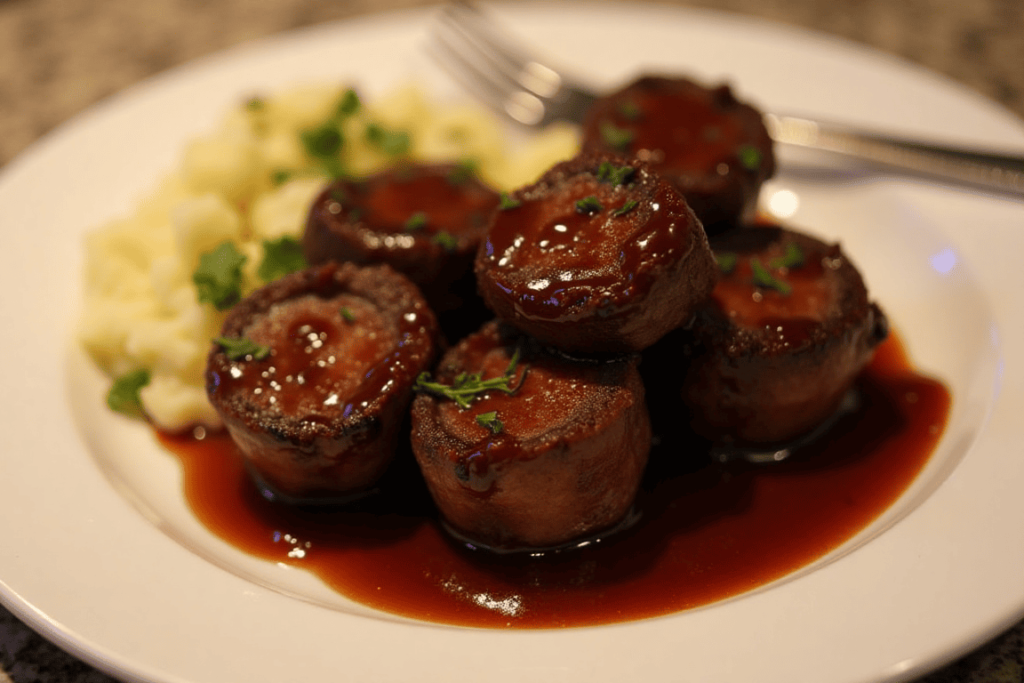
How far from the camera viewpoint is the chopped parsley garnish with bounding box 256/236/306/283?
3863 millimetres

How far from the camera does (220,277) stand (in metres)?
3.63

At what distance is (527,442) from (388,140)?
242 centimetres

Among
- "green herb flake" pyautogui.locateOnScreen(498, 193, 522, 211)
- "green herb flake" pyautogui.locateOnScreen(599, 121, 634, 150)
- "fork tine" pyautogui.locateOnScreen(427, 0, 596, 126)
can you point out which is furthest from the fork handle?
"green herb flake" pyautogui.locateOnScreen(498, 193, 522, 211)

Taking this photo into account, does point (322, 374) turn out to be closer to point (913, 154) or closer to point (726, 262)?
point (726, 262)

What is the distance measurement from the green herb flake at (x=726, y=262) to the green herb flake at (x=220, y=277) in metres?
2.11

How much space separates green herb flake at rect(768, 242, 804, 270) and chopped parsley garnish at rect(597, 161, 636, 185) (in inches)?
33.8

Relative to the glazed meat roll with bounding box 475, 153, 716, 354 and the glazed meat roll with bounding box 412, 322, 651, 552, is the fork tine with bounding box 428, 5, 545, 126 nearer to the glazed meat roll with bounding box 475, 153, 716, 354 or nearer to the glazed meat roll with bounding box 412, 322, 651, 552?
the glazed meat roll with bounding box 475, 153, 716, 354

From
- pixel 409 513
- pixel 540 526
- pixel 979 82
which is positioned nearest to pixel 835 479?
pixel 540 526

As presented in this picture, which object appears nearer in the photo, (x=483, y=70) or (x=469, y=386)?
(x=469, y=386)

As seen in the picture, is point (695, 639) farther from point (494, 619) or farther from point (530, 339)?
point (530, 339)

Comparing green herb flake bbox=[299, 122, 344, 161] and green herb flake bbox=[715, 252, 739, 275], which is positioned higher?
green herb flake bbox=[715, 252, 739, 275]

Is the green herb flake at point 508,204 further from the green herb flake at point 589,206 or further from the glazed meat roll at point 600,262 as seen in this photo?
the green herb flake at point 589,206

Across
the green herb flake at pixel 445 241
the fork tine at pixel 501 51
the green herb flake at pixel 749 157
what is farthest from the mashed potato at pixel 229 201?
the green herb flake at pixel 749 157

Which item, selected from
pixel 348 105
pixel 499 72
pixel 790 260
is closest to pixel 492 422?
pixel 790 260
